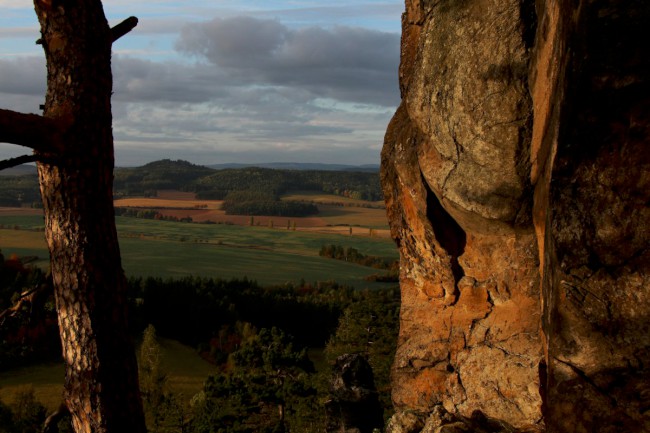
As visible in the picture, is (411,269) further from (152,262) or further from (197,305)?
(152,262)

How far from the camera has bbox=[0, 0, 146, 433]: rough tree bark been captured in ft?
23.4

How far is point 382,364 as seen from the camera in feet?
113

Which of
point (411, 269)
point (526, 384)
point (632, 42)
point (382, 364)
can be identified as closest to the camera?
point (632, 42)

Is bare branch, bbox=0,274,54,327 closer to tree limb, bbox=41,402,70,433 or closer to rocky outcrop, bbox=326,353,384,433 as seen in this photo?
tree limb, bbox=41,402,70,433

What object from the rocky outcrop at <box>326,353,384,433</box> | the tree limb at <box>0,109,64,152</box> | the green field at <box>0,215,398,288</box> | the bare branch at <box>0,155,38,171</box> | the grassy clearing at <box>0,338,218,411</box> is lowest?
the grassy clearing at <box>0,338,218,411</box>

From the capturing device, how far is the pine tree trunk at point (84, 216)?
712cm

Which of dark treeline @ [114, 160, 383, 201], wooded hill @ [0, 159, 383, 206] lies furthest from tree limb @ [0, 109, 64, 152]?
dark treeline @ [114, 160, 383, 201]

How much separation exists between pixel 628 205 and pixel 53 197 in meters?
6.09

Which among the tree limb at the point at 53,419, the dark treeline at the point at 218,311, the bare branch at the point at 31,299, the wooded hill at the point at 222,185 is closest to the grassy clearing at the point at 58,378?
the dark treeline at the point at 218,311

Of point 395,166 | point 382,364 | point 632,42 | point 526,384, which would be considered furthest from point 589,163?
point 382,364

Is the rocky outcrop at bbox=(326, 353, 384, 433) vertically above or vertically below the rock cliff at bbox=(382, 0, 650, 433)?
below

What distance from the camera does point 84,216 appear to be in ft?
23.7

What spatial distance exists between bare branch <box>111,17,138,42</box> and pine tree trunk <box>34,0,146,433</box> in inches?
6.3

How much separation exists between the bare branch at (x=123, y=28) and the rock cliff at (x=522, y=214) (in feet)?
14.8
